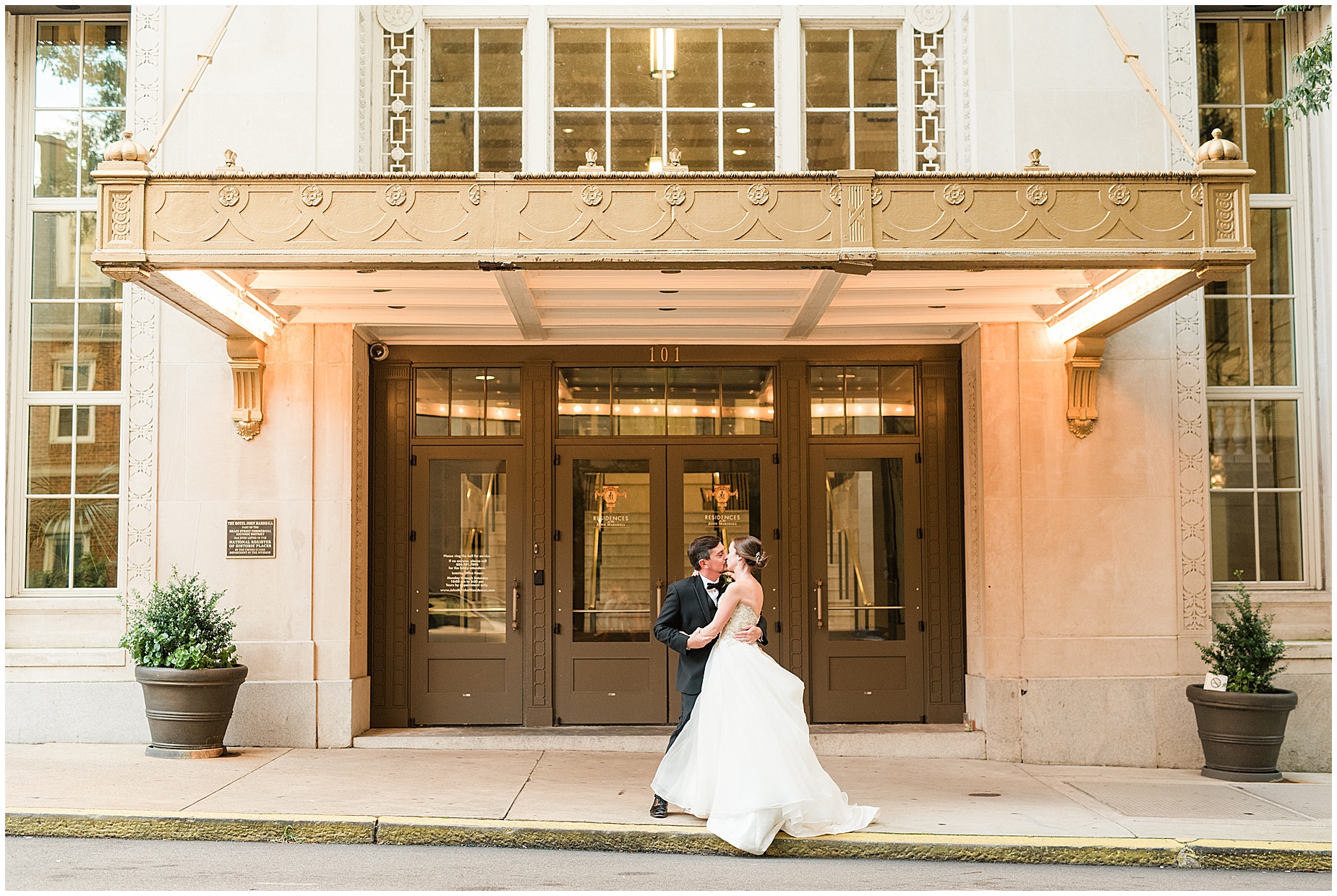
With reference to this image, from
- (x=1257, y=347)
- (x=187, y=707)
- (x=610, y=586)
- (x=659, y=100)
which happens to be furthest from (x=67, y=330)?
(x=1257, y=347)

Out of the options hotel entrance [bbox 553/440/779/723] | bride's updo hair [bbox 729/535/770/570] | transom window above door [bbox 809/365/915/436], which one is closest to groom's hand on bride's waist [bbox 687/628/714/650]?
bride's updo hair [bbox 729/535/770/570]

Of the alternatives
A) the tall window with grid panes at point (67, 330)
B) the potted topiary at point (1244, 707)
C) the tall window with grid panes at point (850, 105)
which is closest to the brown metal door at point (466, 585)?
the tall window with grid panes at point (67, 330)

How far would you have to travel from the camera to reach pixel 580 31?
10766 millimetres

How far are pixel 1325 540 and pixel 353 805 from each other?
8945 millimetres

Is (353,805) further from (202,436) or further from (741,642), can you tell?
(202,436)

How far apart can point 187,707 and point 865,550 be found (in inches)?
244

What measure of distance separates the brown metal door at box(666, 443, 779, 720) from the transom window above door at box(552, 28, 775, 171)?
9.02 ft

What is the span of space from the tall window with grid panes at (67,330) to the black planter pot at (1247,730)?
387 inches

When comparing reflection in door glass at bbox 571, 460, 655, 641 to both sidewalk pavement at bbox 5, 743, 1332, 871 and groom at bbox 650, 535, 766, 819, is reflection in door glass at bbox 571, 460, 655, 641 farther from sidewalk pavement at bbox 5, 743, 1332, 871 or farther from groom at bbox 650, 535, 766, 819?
groom at bbox 650, 535, 766, 819

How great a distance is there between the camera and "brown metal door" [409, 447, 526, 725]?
10.6m

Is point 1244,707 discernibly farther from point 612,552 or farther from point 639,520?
point 612,552

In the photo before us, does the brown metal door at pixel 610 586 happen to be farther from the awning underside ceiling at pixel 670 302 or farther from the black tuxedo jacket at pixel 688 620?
the black tuxedo jacket at pixel 688 620

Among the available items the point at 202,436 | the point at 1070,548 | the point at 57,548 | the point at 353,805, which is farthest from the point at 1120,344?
the point at 57,548

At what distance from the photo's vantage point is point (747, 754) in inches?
280
